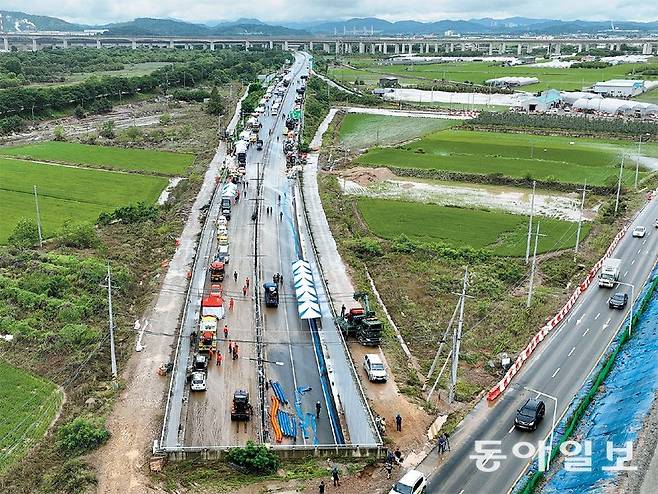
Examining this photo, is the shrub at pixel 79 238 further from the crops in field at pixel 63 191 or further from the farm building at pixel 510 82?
the farm building at pixel 510 82

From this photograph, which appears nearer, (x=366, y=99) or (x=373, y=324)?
(x=373, y=324)

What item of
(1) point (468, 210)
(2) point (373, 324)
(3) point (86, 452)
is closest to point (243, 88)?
(1) point (468, 210)

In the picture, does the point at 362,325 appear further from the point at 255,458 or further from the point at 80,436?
the point at 80,436

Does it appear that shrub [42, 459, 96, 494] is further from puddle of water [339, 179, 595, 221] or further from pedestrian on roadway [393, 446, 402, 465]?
puddle of water [339, 179, 595, 221]

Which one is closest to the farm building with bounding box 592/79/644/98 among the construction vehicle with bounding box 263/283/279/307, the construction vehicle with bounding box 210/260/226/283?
the construction vehicle with bounding box 210/260/226/283

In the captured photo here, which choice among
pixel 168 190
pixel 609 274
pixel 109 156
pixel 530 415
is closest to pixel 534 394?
pixel 530 415

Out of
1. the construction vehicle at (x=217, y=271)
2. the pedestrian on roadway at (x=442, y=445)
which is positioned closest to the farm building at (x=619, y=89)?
the construction vehicle at (x=217, y=271)

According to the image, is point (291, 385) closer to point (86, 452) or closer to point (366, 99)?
point (86, 452)
